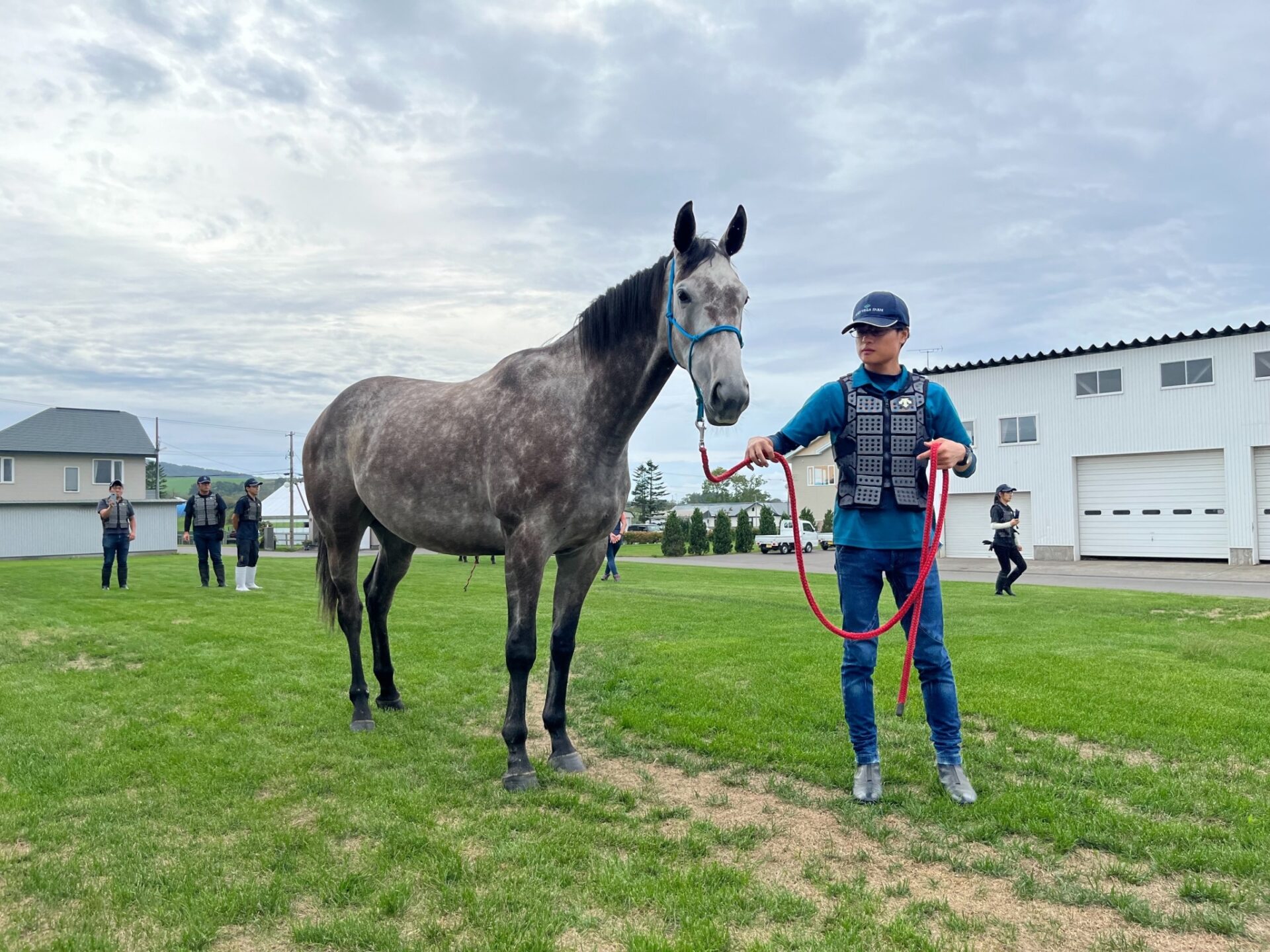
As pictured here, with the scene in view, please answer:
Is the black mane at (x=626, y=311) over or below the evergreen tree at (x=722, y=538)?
over

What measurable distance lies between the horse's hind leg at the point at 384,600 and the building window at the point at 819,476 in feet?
172

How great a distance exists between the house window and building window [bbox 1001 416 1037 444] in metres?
47.8

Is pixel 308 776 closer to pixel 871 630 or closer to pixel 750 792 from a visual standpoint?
pixel 750 792

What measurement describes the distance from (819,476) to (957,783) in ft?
183

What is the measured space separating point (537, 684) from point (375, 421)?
2726 millimetres

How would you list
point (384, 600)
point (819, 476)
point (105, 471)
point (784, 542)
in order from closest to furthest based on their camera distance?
1. point (384, 600)
2. point (784, 542)
3. point (105, 471)
4. point (819, 476)

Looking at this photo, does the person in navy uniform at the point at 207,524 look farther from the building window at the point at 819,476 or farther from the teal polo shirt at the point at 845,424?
the building window at the point at 819,476

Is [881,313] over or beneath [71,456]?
beneath

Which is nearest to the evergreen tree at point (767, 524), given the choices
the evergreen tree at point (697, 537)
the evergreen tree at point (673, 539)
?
the evergreen tree at point (697, 537)

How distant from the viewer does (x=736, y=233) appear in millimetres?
4375

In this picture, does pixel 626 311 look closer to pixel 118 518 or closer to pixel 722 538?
pixel 118 518

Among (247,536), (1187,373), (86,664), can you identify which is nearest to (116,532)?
(247,536)

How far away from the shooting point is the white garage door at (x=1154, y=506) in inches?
1019

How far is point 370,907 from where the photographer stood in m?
2.96
